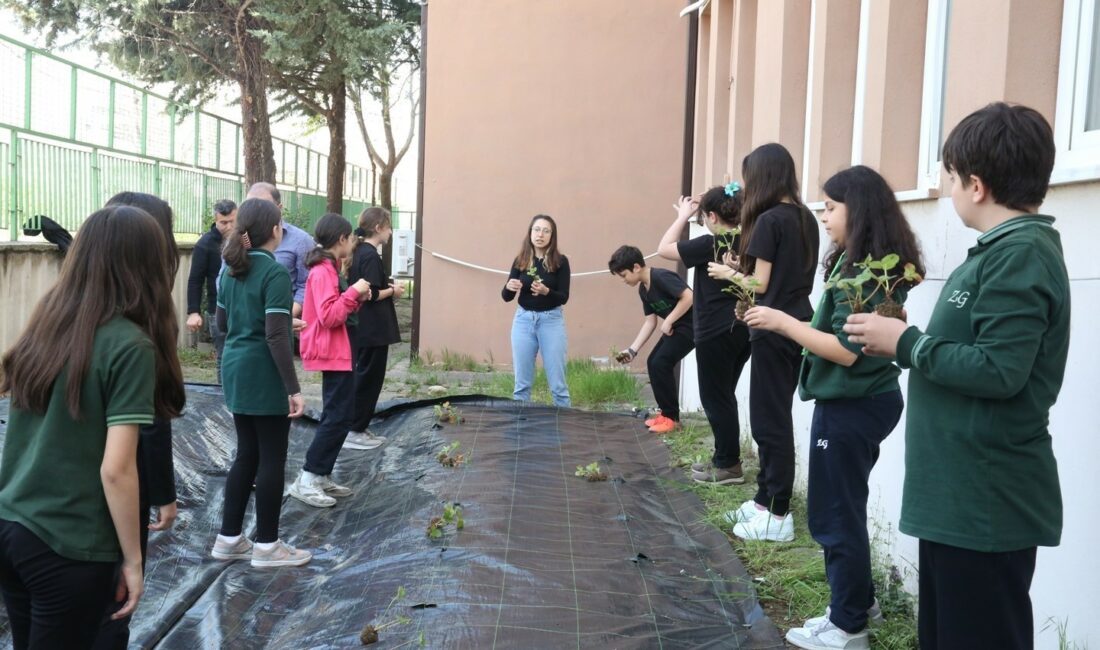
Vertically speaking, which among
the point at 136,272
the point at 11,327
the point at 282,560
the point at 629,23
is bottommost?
the point at 282,560

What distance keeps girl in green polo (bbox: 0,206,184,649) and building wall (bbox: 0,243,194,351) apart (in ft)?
24.4

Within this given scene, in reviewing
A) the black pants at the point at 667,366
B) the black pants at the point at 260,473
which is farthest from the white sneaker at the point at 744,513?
the black pants at the point at 667,366

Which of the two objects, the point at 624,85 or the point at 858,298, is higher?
the point at 624,85

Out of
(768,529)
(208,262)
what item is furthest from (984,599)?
(208,262)

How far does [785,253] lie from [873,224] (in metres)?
1.36

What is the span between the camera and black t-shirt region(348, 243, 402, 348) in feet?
22.0

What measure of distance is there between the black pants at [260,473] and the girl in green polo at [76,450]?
7.45 ft

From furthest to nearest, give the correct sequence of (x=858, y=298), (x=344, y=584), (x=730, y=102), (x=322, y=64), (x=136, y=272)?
(x=322, y=64), (x=730, y=102), (x=344, y=584), (x=858, y=298), (x=136, y=272)

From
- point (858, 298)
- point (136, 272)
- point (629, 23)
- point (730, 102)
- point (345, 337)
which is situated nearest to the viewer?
point (136, 272)

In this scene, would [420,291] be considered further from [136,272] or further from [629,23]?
[136,272]

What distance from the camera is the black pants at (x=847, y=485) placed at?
11.3 ft

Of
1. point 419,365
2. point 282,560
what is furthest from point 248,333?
point 419,365

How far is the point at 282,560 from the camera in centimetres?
493

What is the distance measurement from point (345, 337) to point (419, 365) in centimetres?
581
